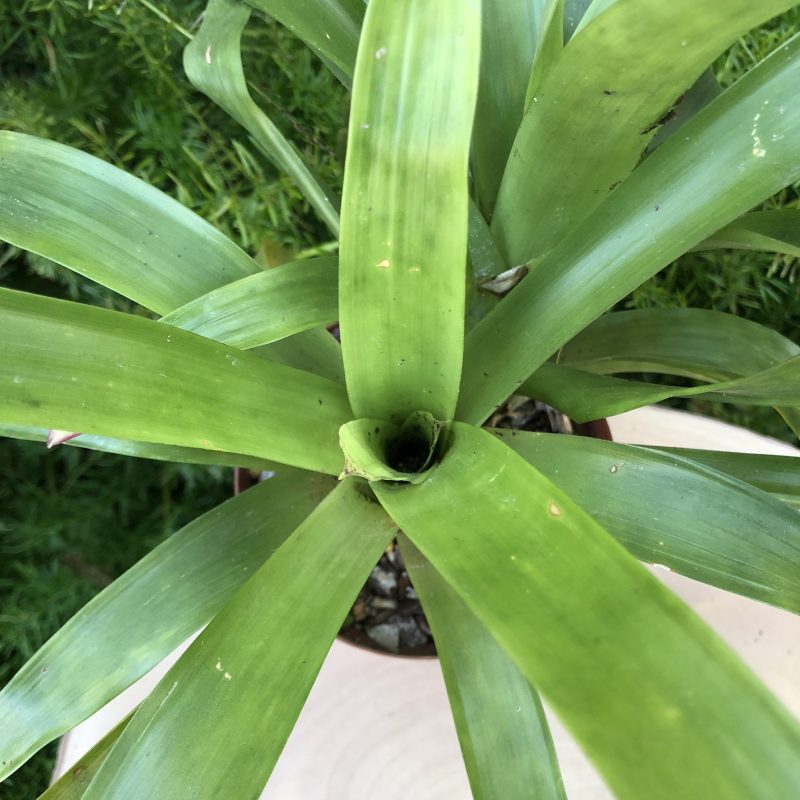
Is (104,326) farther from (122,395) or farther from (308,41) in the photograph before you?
(308,41)

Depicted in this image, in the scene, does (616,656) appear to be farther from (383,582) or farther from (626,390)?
(383,582)

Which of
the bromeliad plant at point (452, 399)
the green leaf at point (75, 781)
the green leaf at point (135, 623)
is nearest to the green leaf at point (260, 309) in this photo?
the bromeliad plant at point (452, 399)

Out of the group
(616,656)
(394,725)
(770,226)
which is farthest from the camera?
(394,725)

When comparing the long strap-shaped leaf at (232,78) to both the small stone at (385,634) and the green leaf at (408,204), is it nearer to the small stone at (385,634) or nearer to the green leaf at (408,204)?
the green leaf at (408,204)

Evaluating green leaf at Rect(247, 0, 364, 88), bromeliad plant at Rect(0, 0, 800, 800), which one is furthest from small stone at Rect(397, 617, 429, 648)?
green leaf at Rect(247, 0, 364, 88)

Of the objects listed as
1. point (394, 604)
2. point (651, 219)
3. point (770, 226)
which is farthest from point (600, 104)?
point (394, 604)

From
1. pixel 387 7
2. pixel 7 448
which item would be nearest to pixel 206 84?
pixel 387 7
